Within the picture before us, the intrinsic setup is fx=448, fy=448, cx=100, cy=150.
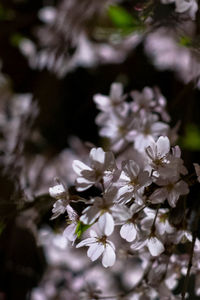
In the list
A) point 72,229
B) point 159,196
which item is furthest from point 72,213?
point 159,196

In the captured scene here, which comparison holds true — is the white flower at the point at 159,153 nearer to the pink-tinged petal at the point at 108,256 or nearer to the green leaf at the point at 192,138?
the pink-tinged petal at the point at 108,256

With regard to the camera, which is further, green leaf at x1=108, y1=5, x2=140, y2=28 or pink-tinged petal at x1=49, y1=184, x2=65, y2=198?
green leaf at x1=108, y1=5, x2=140, y2=28

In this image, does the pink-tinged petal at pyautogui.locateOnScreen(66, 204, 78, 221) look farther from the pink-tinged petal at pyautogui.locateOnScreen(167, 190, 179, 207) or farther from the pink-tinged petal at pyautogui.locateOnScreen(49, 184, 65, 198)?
the pink-tinged petal at pyautogui.locateOnScreen(167, 190, 179, 207)

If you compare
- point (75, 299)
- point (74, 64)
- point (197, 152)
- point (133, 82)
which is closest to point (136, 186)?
point (197, 152)

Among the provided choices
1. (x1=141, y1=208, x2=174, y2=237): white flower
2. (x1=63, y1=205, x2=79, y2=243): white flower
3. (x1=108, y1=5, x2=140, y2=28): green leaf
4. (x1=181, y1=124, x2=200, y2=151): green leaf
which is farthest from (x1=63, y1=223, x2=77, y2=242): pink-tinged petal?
(x1=108, y1=5, x2=140, y2=28): green leaf

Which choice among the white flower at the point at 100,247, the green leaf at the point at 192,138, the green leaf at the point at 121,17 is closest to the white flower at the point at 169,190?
the white flower at the point at 100,247

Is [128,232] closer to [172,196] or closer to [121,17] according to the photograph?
[172,196]
